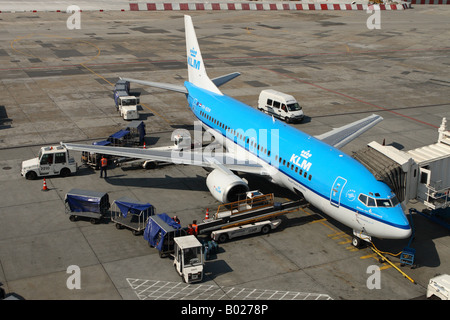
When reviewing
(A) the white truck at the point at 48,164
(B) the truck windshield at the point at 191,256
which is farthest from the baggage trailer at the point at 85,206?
(B) the truck windshield at the point at 191,256

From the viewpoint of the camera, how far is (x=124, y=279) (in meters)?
29.5

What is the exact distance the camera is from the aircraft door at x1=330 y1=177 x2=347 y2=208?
3247 cm

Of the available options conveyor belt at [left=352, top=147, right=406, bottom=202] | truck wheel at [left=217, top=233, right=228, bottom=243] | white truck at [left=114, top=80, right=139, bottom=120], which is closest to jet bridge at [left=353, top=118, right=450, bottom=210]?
conveyor belt at [left=352, top=147, right=406, bottom=202]

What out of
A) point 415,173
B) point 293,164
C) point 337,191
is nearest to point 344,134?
point 293,164

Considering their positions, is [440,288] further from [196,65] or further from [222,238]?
[196,65]

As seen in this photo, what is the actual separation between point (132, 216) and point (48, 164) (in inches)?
469

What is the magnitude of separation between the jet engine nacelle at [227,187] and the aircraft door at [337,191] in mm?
6719

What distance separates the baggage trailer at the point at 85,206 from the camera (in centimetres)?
3597

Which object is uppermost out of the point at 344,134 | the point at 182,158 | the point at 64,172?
the point at 182,158

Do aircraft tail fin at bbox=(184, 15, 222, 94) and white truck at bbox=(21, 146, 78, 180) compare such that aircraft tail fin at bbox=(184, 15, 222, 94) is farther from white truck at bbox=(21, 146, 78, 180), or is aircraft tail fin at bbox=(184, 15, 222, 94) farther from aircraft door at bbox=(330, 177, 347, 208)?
aircraft door at bbox=(330, 177, 347, 208)

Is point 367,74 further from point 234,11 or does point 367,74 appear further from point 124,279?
point 234,11

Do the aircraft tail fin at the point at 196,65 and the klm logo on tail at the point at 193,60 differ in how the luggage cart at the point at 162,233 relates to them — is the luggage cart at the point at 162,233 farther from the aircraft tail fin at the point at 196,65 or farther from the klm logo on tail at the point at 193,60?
the klm logo on tail at the point at 193,60

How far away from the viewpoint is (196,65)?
52406 mm
